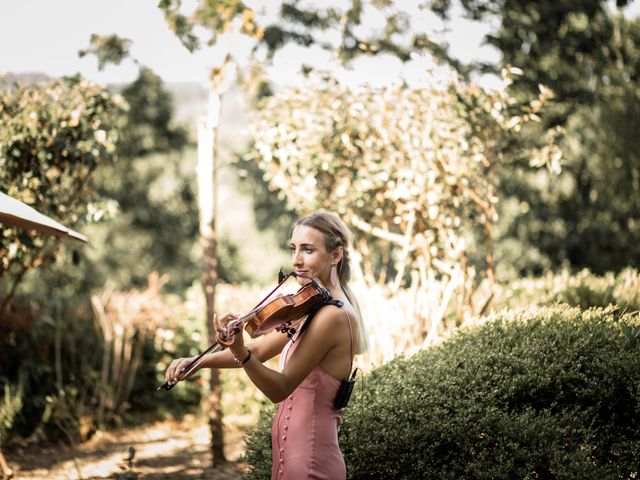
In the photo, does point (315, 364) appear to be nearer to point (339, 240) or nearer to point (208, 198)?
point (339, 240)

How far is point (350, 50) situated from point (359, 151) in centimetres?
274

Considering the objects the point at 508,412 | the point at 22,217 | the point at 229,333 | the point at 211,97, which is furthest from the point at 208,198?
the point at 229,333

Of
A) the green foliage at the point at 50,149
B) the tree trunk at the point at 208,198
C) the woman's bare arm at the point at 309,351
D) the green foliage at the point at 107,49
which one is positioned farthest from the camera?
the green foliage at the point at 107,49

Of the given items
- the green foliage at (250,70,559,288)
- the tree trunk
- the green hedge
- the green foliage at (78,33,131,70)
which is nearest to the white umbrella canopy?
the green hedge

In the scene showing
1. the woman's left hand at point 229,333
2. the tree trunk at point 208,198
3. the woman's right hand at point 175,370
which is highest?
the tree trunk at point 208,198

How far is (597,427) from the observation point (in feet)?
14.5

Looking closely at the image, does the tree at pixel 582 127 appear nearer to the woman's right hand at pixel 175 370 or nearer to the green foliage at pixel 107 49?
the green foliage at pixel 107 49

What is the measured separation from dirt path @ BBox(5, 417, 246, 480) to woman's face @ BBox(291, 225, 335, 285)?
3.95 metres

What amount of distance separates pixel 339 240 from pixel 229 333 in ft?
2.44

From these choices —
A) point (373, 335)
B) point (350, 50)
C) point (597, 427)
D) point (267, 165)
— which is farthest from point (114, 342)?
point (597, 427)

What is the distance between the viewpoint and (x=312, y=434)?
304cm

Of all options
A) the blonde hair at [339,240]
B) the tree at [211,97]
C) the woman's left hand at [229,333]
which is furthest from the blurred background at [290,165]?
the woman's left hand at [229,333]

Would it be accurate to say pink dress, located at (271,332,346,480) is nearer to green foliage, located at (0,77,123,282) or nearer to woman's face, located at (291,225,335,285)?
woman's face, located at (291,225,335,285)

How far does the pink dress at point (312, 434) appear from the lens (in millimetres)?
3025
